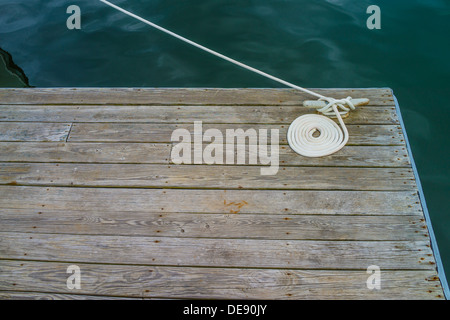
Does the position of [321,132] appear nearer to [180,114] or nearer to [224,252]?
[180,114]

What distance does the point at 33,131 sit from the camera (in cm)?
356

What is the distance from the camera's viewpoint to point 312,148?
3264mm

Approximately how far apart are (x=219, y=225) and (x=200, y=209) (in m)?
0.20

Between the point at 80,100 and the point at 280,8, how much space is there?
3592 mm

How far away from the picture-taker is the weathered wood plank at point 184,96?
3.69 metres

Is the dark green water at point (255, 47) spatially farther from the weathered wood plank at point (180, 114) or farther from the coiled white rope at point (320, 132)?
the coiled white rope at point (320, 132)

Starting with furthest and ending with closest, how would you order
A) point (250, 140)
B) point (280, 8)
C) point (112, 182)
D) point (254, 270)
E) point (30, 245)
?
1. point (280, 8)
2. point (250, 140)
3. point (112, 182)
4. point (30, 245)
5. point (254, 270)

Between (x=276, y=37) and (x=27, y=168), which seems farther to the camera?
(x=276, y=37)

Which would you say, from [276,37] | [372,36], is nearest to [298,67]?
[276,37]

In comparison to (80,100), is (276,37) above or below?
above

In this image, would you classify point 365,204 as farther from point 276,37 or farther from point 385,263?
point 276,37

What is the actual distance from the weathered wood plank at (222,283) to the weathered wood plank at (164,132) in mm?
1168

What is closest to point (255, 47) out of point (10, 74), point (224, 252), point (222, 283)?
point (10, 74)

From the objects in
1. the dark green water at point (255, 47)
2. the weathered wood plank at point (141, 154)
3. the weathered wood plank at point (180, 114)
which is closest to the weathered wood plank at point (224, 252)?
the weathered wood plank at point (141, 154)
